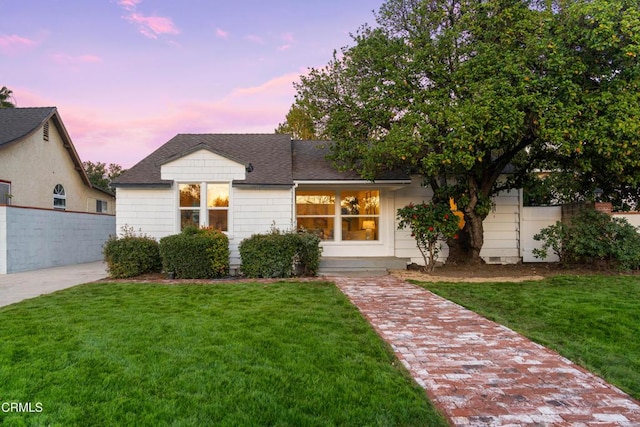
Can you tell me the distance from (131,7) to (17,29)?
4.10 m

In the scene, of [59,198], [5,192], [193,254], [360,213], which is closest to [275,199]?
[193,254]

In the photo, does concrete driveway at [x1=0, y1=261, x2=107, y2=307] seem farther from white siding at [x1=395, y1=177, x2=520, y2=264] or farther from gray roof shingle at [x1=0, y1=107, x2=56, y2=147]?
white siding at [x1=395, y1=177, x2=520, y2=264]

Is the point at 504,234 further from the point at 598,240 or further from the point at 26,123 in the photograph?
the point at 26,123

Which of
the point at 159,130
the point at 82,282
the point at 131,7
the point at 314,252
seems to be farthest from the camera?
the point at 159,130

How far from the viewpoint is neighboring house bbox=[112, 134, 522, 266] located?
10984 mm

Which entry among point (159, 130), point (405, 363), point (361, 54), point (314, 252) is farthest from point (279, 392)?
point (159, 130)

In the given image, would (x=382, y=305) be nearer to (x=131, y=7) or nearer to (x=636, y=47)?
(x=636, y=47)

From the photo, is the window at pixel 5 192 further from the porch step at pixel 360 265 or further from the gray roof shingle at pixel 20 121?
the porch step at pixel 360 265

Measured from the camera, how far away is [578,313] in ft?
19.8

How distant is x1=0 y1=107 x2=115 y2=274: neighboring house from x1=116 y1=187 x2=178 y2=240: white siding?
3392 millimetres

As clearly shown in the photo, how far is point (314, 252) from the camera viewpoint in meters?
10.0

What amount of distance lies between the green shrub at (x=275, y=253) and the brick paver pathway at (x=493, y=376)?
4144 millimetres

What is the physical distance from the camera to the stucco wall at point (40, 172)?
14.2 m

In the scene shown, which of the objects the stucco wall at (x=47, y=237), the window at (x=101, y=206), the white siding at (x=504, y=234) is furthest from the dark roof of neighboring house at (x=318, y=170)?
the window at (x=101, y=206)
